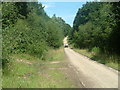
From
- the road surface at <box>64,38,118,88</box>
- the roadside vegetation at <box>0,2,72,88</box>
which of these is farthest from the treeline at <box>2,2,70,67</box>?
the road surface at <box>64,38,118,88</box>

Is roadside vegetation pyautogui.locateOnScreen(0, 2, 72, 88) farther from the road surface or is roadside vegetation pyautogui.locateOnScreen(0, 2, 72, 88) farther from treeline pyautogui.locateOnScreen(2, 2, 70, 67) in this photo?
the road surface

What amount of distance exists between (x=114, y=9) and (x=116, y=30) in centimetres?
227

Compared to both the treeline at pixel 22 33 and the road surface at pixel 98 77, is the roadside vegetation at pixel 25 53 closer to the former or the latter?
the treeline at pixel 22 33

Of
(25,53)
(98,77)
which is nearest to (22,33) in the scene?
(25,53)

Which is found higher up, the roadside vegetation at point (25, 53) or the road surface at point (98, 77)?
the roadside vegetation at point (25, 53)

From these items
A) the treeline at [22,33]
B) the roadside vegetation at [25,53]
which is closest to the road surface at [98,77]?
the roadside vegetation at [25,53]

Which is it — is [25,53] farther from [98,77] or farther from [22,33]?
[98,77]

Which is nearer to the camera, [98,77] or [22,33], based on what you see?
[98,77]

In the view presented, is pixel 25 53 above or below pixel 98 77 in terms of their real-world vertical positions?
above

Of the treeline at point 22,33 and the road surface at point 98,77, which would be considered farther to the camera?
the treeline at point 22,33

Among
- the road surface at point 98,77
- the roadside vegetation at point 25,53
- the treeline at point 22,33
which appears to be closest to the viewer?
the road surface at point 98,77

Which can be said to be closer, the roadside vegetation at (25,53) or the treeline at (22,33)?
the roadside vegetation at (25,53)

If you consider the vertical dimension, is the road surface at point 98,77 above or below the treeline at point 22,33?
below

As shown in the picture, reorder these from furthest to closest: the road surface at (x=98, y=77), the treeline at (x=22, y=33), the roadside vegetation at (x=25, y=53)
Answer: the treeline at (x=22, y=33) < the roadside vegetation at (x=25, y=53) < the road surface at (x=98, y=77)
